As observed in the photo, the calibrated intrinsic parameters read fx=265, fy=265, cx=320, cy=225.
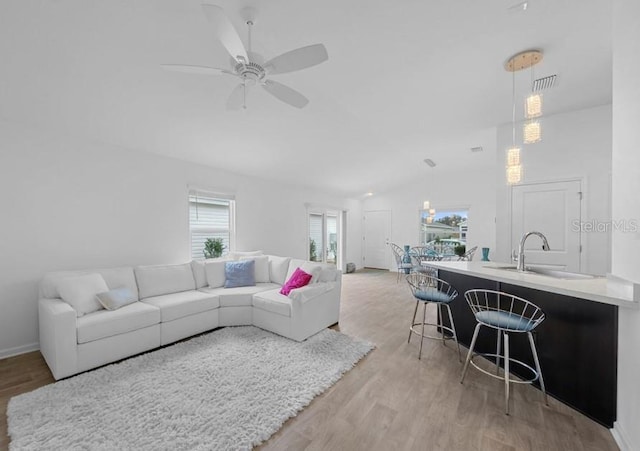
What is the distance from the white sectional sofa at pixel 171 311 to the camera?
237 centimetres

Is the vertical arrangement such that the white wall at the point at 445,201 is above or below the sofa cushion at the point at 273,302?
above

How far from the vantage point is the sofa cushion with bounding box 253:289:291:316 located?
10.2ft

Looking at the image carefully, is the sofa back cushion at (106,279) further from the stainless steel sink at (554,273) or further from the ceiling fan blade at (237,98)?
the stainless steel sink at (554,273)

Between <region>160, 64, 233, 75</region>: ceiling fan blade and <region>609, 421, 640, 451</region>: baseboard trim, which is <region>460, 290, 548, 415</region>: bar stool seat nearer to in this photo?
<region>609, 421, 640, 451</region>: baseboard trim

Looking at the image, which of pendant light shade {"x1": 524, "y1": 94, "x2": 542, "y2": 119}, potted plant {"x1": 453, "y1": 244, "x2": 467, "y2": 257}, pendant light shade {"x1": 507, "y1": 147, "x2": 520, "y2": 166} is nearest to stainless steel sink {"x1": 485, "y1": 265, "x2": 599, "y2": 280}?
pendant light shade {"x1": 507, "y1": 147, "x2": 520, "y2": 166}

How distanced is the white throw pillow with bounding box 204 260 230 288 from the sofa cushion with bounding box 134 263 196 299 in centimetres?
21

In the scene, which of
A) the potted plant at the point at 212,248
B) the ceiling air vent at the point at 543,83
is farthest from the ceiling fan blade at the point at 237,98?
the ceiling air vent at the point at 543,83

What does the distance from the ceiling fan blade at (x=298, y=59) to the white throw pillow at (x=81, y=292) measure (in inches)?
110

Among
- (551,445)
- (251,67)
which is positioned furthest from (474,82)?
(551,445)

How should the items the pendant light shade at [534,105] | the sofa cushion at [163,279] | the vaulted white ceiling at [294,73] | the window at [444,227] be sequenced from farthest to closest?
the window at [444,227]
the sofa cushion at [163,279]
the pendant light shade at [534,105]
the vaulted white ceiling at [294,73]

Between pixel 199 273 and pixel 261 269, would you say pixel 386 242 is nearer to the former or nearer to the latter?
pixel 261 269

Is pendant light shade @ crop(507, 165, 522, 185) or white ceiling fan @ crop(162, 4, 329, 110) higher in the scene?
white ceiling fan @ crop(162, 4, 329, 110)

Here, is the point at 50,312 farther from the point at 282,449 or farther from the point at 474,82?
the point at 474,82

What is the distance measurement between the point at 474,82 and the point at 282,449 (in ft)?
11.9
